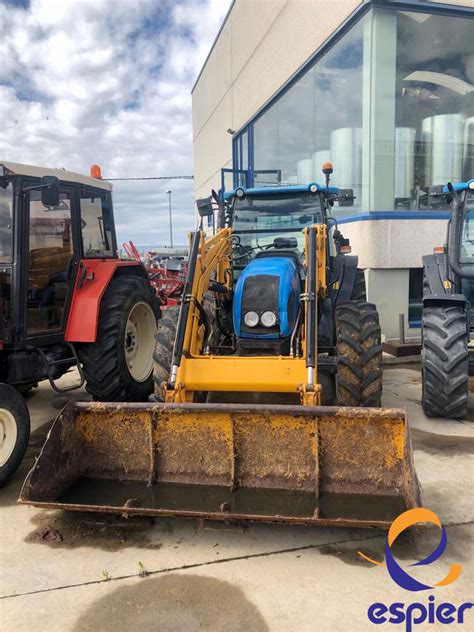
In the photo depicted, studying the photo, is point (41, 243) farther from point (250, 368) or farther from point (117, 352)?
point (250, 368)

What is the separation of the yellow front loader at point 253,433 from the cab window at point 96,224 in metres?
1.25

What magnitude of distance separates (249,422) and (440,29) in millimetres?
8498

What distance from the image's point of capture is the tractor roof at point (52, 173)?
412 cm

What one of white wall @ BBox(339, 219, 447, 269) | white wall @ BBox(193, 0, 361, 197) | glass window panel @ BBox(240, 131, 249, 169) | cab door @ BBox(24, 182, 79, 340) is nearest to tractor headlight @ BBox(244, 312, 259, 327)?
cab door @ BBox(24, 182, 79, 340)

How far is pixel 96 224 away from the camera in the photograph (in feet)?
17.4

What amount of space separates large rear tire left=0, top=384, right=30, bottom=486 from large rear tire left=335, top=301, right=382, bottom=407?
246 centimetres

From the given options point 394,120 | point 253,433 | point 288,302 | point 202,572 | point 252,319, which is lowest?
point 202,572

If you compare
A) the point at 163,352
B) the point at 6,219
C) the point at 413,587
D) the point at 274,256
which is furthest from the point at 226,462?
the point at 6,219

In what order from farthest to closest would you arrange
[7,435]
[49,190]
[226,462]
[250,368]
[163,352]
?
[163,352] < [49,190] < [250,368] < [7,435] < [226,462]

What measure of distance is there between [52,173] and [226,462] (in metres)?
3.03

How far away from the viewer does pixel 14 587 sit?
8.54ft

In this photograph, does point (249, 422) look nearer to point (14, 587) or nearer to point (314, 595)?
point (314, 595)

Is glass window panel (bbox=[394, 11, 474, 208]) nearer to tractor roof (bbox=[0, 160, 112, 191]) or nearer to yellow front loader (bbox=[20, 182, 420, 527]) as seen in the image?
yellow front loader (bbox=[20, 182, 420, 527])

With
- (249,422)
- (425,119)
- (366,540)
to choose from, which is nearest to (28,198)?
→ (249,422)
